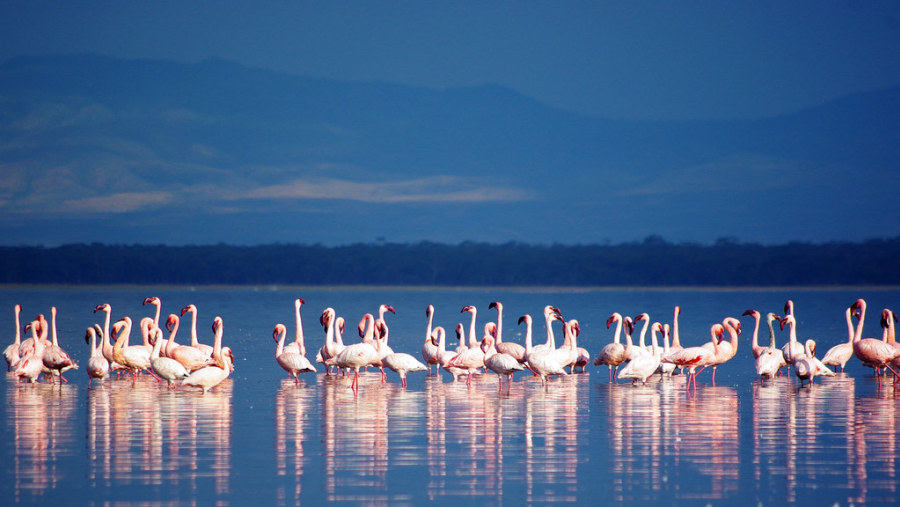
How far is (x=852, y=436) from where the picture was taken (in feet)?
42.5

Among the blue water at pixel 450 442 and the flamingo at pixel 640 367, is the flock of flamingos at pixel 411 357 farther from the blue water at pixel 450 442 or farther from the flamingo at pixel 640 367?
the blue water at pixel 450 442

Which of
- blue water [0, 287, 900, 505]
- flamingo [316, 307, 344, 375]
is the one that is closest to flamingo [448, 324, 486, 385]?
blue water [0, 287, 900, 505]

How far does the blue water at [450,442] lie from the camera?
1001 centimetres

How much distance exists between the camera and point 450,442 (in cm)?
1265

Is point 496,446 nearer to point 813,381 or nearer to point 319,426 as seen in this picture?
point 319,426

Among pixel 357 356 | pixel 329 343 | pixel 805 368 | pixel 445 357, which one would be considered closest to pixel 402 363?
pixel 357 356

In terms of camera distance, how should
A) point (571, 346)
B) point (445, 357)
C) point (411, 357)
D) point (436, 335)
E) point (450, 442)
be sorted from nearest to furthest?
1. point (450, 442)
2. point (411, 357)
3. point (571, 346)
4. point (445, 357)
5. point (436, 335)

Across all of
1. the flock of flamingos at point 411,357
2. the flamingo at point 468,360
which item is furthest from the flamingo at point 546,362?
the flamingo at point 468,360

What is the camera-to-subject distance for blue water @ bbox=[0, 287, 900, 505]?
1001 centimetres

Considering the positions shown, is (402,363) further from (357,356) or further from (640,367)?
(640,367)

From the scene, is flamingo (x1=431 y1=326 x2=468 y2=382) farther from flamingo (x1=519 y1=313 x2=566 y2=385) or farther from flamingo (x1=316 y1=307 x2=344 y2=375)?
flamingo (x1=316 y1=307 x2=344 y2=375)

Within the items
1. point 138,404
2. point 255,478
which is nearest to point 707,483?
point 255,478

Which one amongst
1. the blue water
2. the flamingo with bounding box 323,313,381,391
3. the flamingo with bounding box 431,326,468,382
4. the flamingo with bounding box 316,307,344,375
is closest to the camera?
the blue water

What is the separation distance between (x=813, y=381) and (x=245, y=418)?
1081 cm
